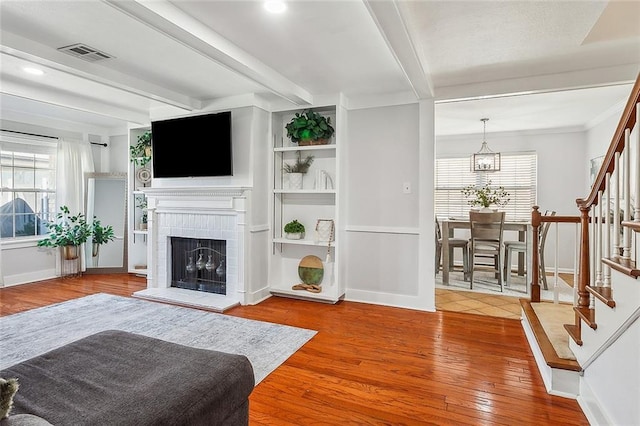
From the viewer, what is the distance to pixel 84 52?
285cm

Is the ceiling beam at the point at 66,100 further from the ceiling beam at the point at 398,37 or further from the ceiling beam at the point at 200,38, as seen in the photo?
the ceiling beam at the point at 398,37

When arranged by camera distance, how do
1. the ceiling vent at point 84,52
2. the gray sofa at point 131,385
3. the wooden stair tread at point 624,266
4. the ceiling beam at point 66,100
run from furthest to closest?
the ceiling beam at point 66,100 → the ceiling vent at point 84,52 → the wooden stair tread at point 624,266 → the gray sofa at point 131,385

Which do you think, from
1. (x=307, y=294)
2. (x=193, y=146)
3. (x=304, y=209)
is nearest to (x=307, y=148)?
(x=304, y=209)

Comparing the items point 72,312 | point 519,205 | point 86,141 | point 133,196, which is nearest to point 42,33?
point 72,312

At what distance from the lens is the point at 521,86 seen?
3.44 meters

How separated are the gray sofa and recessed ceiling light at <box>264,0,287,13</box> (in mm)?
1942

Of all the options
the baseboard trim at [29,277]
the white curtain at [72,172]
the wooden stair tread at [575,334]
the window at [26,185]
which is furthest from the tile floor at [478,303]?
the window at [26,185]

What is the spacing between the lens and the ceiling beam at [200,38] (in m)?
2.04

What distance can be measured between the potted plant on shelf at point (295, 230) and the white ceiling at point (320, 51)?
1.39 meters

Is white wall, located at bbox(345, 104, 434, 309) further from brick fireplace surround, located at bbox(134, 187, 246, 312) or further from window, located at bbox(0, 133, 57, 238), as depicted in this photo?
window, located at bbox(0, 133, 57, 238)

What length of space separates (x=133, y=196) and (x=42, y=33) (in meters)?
3.26

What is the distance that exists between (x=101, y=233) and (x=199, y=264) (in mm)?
2211

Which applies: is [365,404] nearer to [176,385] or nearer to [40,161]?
[176,385]

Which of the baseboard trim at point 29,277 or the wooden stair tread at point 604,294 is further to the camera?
the baseboard trim at point 29,277
